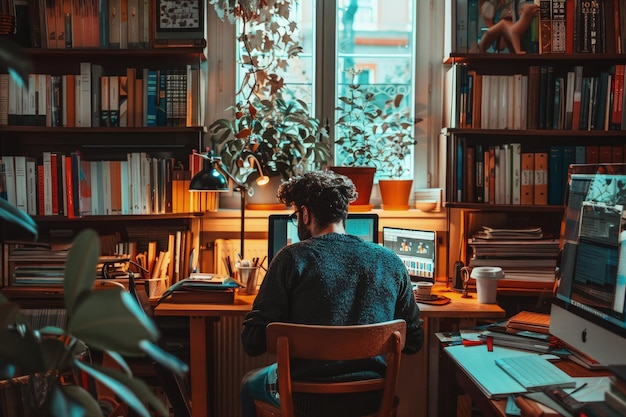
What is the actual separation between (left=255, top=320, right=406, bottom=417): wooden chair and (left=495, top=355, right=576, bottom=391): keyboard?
31cm

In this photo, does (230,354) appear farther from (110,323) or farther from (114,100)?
(110,323)

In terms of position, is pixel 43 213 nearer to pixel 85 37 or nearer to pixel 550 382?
pixel 85 37

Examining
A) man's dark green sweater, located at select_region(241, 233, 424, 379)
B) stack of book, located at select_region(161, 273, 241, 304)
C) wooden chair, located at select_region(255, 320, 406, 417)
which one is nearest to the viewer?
wooden chair, located at select_region(255, 320, 406, 417)

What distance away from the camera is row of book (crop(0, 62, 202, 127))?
3.21 meters

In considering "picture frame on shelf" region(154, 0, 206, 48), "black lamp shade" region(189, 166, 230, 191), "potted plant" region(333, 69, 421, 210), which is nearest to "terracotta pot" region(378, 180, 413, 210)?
"potted plant" region(333, 69, 421, 210)

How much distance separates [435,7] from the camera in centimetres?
349

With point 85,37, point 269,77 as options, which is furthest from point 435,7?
point 85,37

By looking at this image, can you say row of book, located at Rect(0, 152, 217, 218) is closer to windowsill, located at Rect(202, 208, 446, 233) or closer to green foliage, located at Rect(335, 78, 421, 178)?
windowsill, located at Rect(202, 208, 446, 233)

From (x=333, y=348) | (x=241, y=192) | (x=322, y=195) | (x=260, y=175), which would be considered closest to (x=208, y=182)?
(x=241, y=192)

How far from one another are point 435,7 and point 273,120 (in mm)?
943

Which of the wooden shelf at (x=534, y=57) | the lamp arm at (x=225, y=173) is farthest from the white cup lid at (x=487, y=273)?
the lamp arm at (x=225, y=173)

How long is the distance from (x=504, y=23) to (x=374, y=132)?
2.42 ft

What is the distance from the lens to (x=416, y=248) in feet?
10.4

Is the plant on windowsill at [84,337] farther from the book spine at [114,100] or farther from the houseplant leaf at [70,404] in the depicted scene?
the book spine at [114,100]
